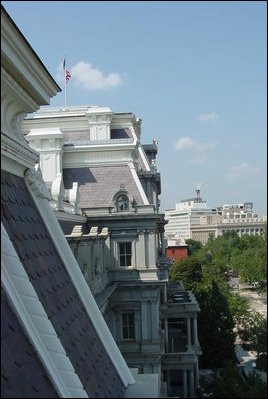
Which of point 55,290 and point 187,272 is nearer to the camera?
point 55,290

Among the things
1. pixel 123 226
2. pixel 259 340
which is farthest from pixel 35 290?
pixel 123 226

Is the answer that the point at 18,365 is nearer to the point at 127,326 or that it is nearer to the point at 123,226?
the point at 123,226

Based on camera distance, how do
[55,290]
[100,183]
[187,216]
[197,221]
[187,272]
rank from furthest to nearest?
[187,216] < [197,221] < [187,272] < [100,183] < [55,290]

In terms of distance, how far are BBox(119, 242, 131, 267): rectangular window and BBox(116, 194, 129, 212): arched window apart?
5.27 ft

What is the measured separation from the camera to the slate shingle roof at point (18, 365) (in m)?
3.64

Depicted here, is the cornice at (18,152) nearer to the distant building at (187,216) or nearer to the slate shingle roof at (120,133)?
the slate shingle roof at (120,133)

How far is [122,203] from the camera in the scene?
2319 cm

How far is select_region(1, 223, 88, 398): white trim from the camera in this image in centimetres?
442

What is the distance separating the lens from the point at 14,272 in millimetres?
4562

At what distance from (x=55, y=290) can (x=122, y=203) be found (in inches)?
690

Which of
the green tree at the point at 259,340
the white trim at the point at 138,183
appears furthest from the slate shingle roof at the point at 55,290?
the white trim at the point at 138,183

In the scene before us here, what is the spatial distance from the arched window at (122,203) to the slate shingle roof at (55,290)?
16588 mm

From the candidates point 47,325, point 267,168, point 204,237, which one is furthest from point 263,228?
point 204,237

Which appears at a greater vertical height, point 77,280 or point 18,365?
point 77,280
